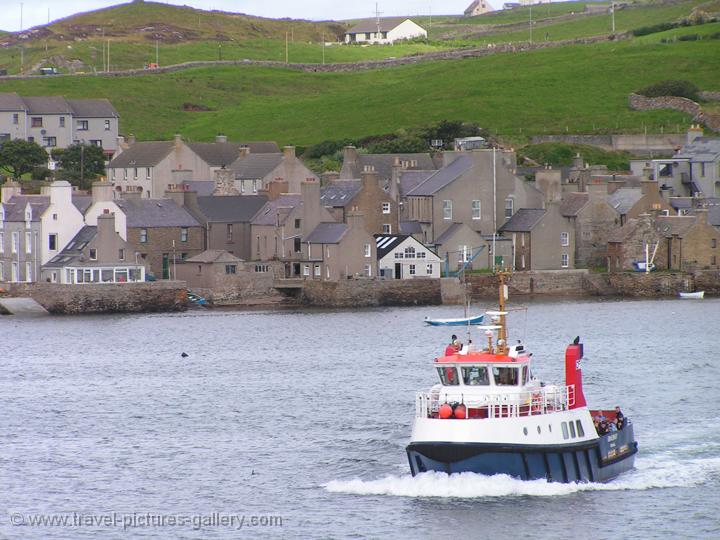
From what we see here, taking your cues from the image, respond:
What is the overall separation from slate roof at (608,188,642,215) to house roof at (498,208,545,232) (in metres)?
6.50

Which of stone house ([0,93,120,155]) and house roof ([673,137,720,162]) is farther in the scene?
stone house ([0,93,120,155])

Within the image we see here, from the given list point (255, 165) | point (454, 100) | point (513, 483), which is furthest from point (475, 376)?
point (454, 100)

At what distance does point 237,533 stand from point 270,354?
3618cm

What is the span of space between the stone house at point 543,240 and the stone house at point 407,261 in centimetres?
752

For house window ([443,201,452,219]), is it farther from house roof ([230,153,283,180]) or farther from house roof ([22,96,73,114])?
house roof ([22,96,73,114])

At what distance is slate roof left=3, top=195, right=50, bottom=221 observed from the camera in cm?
10894

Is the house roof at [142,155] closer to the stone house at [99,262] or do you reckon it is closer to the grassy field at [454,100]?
the grassy field at [454,100]

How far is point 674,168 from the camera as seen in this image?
130125 millimetres

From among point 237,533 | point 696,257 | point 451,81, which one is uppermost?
point 451,81

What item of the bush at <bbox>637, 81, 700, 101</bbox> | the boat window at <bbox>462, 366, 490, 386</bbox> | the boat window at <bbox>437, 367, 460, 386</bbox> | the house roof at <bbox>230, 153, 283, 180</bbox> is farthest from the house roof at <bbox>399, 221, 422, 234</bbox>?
the boat window at <bbox>462, 366, 490, 386</bbox>

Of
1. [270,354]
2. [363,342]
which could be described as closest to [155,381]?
[270,354]

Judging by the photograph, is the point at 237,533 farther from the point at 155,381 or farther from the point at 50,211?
the point at 50,211

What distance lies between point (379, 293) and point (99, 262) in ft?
59.2

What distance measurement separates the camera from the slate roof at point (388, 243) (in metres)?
107
